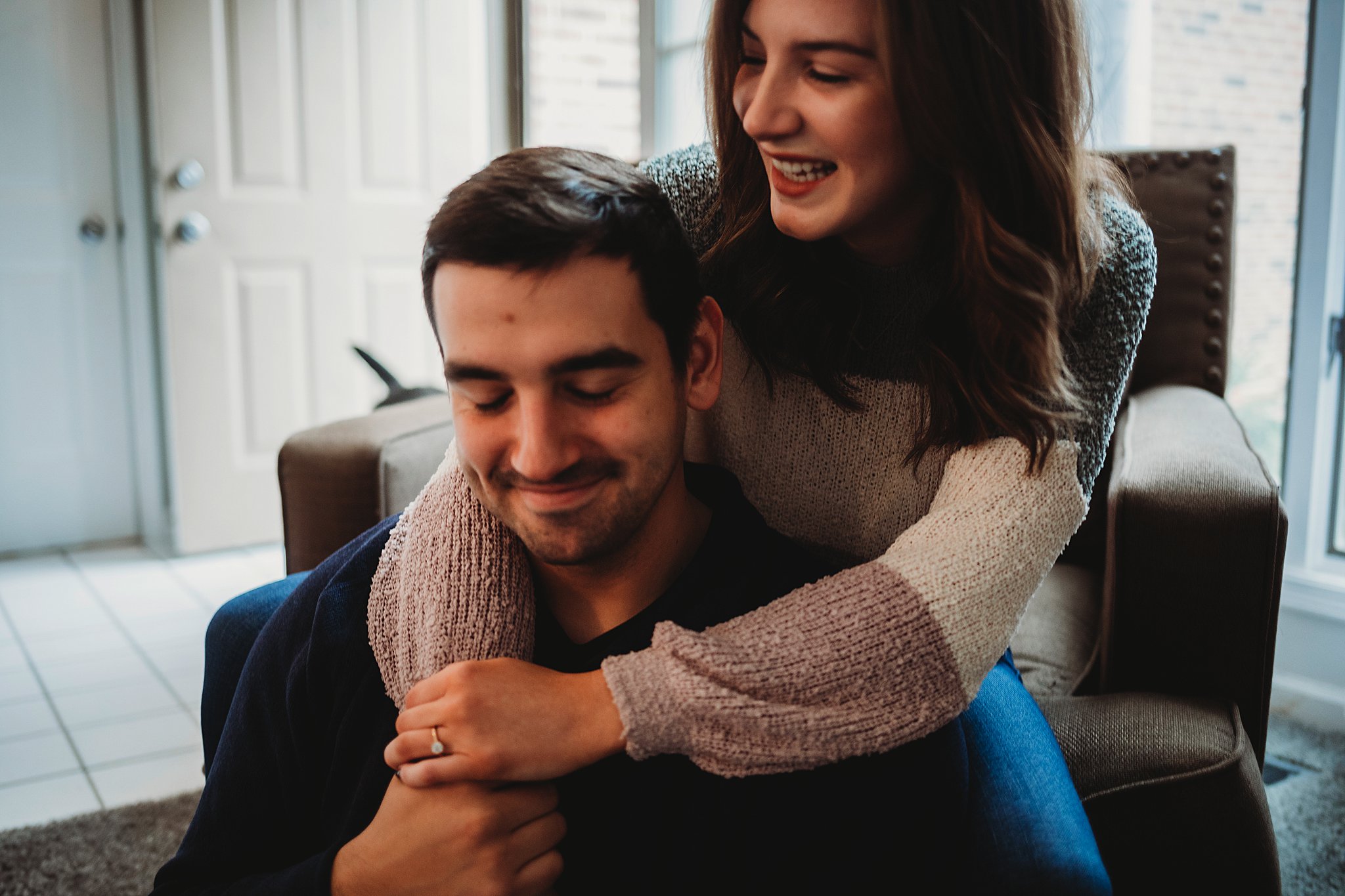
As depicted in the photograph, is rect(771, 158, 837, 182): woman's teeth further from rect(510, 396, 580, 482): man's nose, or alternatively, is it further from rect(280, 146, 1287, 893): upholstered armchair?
rect(280, 146, 1287, 893): upholstered armchair

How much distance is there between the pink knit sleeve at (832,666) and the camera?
2.67 feet

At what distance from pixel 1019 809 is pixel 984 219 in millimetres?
484

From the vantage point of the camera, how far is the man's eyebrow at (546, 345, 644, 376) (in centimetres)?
83

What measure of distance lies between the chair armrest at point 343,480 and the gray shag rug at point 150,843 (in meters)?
0.58

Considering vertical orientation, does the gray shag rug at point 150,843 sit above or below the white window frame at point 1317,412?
below

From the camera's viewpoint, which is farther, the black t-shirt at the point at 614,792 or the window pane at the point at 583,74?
the window pane at the point at 583,74

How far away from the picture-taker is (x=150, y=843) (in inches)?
69.5

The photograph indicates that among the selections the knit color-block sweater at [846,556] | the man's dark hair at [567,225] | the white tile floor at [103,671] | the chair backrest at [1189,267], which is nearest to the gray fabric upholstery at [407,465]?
the knit color-block sweater at [846,556]

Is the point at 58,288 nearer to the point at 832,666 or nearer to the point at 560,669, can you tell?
the point at 560,669

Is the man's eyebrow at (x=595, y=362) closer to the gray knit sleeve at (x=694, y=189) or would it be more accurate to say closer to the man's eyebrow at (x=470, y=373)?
the man's eyebrow at (x=470, y=373)

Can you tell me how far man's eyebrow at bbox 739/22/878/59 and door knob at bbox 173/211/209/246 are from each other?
2.70 metres

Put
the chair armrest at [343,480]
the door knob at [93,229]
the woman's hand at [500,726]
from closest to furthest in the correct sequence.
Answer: the woman's hand at [500,726] < the chair armrest at [343,480] < the door knob at [93,229]

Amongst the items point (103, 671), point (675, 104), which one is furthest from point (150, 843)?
point (675, 104)

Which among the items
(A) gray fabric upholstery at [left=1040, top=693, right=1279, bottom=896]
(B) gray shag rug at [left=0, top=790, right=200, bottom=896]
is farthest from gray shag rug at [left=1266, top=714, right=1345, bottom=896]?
(B) gray shag rug at [left=0, top=790, right=200, bottom=896]
